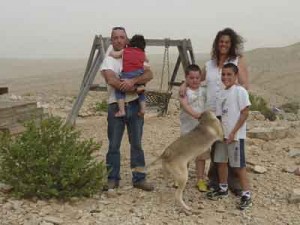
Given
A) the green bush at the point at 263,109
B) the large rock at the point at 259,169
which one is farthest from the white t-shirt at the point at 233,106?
the green bush at the point at 263,109

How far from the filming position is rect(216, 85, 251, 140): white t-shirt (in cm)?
541

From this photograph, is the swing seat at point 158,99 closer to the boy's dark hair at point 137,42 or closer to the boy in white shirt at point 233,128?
the boy's dark hair at point 137,42

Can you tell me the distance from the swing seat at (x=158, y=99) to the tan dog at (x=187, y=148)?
14.6ft

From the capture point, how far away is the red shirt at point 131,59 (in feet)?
18.7

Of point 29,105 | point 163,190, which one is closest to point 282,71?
point 29,105

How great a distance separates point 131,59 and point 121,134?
84 centimetres

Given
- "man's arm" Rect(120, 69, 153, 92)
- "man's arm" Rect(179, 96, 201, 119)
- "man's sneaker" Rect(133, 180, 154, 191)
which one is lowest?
"man's sneaker" Rect(133, 180, 154, 191)

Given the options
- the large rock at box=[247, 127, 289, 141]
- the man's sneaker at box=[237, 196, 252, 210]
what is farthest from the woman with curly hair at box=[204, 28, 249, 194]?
the large rock at box=[247, 127, 289, 141]

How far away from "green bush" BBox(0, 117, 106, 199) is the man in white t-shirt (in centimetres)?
25

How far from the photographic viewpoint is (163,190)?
609 centimetres

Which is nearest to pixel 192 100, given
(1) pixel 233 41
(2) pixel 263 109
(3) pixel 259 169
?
(1) pixel 233 41

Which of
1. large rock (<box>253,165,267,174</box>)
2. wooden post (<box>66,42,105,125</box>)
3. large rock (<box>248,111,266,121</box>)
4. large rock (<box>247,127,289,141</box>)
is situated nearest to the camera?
large rock (<box>253,165,267,174</box>)

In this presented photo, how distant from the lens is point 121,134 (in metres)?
5.87

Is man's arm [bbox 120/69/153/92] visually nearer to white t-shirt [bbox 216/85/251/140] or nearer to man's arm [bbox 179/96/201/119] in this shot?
man's arm [bbox 179/96/201/119]
